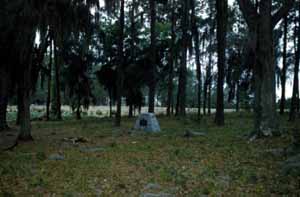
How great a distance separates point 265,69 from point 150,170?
5014 mm

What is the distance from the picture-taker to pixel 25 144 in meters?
9.20

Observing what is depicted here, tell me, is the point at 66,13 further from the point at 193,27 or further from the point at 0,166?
the point at 193,27

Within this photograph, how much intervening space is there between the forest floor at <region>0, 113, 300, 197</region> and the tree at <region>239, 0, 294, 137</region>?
1.82 feet

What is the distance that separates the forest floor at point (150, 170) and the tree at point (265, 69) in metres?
0.55

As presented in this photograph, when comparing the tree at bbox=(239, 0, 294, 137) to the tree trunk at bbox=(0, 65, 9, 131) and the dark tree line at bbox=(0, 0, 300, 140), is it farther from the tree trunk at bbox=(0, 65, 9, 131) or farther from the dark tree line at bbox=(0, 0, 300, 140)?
the tree trunk at bbox=(0, 65, 9, 131)

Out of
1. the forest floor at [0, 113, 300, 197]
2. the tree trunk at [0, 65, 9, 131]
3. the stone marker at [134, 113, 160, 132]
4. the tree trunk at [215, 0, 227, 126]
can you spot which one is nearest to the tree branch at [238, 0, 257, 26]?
the forest floor at [0, 113, 300, 197]

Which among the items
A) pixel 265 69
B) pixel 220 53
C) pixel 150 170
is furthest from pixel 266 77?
pixel 220 53

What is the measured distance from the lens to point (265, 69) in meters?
8.87

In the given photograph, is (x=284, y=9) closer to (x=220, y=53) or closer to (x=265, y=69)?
(x=265, y=69)

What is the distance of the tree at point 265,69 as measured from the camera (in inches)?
344

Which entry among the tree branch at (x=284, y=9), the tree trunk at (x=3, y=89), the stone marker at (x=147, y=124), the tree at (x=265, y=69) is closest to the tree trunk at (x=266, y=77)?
the tree at (x=265, y=69)

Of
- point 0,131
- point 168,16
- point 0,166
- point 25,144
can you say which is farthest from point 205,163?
point 168,16

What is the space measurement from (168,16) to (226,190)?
20131 millimetres

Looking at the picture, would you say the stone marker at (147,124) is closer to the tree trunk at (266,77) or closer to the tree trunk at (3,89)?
the tree trunk at (266,77)
